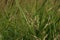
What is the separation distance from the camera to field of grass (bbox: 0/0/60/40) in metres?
1.92

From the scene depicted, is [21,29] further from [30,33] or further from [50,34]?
[50,34]

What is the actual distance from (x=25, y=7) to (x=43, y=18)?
256 mm

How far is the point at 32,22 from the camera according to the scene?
1934mm

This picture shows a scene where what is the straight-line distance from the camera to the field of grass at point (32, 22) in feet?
6.31

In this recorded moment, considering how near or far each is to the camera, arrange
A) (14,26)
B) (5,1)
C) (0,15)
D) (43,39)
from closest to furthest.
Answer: (43,39) → (14,26) → (0,15) → (5,1)

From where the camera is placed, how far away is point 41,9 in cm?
211

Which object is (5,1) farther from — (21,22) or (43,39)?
(43,39)

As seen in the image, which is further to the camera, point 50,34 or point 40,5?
point 40,5

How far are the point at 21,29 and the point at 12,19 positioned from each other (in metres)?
0.15


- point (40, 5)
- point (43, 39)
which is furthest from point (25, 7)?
point (43, 39)

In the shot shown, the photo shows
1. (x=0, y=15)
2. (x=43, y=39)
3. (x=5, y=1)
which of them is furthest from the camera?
(x=5, y=1)

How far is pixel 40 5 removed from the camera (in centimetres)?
223

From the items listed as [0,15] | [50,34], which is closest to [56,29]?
[50,34]

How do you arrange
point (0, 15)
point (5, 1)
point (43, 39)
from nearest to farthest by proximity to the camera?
point (43, 39)
point (0, 15)
point (5, 1)
